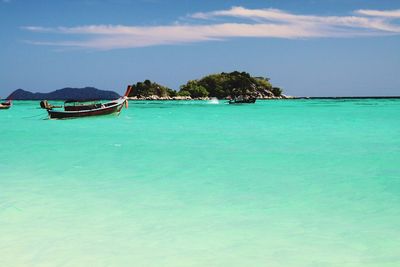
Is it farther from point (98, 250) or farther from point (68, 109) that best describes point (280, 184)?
point (68, 109)

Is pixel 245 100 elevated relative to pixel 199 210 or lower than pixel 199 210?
elevated

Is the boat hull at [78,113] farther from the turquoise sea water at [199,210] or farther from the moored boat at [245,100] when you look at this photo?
the moored boat at [245,100]

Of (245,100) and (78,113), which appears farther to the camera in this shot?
(245,100)

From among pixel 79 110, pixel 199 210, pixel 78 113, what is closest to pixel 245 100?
pixel 79 110

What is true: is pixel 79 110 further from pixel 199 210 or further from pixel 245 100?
pixel 245 100

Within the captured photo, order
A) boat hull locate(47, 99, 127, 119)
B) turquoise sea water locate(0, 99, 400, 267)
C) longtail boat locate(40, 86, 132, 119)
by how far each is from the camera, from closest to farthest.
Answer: turquoise sea water locate(0, 99, 400, 267) < boat hull locate(47, 99, 127, 119) < longtail boat locate(40, 86, 132, 119)

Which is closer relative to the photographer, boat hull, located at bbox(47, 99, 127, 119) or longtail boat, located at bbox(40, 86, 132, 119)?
boat hull, located at bbox(47, 99, 127, 119)

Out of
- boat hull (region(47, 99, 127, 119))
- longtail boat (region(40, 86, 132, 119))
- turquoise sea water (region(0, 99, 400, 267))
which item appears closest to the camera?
A: turquoise sea water (region(0, 99, 400, 267))

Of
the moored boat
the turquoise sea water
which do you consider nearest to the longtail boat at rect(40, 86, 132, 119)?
the turquoise sea water

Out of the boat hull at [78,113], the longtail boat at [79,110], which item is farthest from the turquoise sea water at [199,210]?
the longtail boat at [79,110]

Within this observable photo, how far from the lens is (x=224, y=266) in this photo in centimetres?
582

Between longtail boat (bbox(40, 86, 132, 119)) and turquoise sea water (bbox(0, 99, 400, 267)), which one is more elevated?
longtail boat (bbox(40, 86, 132, 119))

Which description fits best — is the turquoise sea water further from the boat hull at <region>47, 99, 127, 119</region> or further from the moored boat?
the moored boat

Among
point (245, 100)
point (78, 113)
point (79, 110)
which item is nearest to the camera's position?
point (78, 113)
